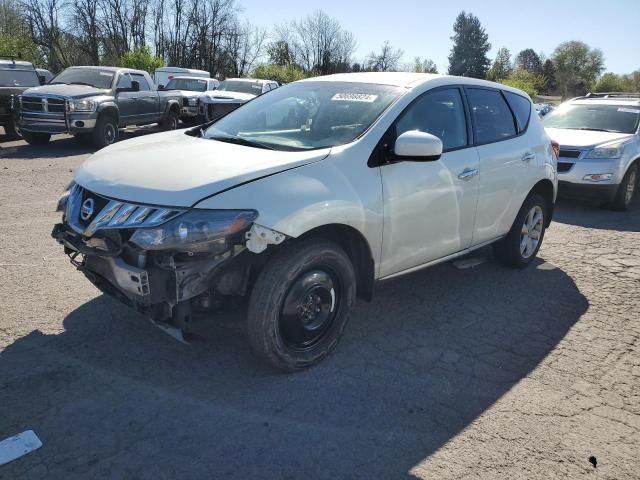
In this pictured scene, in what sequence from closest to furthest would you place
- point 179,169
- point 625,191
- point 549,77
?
point 179,169
point 625,191
point 549,77

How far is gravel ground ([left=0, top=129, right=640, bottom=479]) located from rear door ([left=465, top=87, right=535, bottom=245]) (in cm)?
72

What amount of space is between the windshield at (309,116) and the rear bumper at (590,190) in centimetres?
574

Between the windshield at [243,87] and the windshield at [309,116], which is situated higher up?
the windshield at [243,87]

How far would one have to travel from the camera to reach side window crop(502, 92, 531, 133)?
16.6 feet

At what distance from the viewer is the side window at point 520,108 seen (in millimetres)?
5073

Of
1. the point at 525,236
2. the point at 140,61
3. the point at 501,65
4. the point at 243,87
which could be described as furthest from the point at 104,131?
the point at 501,65

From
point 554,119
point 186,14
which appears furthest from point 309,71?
point 554,119

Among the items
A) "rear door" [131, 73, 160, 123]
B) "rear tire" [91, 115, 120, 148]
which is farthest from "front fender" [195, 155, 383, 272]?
"rear door" [131, 73, 160, 123]

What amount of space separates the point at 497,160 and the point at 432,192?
1042 millimetres

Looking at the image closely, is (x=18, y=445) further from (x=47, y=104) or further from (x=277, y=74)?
(x=277, y=74)

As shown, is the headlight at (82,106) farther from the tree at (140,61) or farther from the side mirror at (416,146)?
the tree at (140,61)

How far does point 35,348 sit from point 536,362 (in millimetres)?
3342

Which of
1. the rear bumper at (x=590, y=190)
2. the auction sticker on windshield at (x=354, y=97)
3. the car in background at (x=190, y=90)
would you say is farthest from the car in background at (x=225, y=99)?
the auction sticker on windshield at (x=354, y=97)

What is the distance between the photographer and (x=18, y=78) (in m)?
13.0
